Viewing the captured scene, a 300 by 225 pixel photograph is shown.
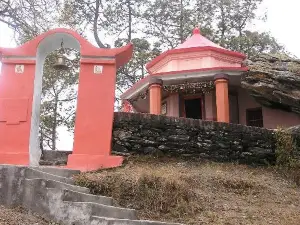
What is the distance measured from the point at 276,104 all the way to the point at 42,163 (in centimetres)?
731

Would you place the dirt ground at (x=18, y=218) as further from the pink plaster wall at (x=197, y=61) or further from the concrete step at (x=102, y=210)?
the pink plaster wall at (x=197, y=61)

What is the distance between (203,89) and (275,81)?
2.87 m

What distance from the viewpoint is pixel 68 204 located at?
519 centimetres

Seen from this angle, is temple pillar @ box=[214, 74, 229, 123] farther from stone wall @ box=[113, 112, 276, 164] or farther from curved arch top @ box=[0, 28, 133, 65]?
curved arch top @ box=[0, 28, 133, 65]

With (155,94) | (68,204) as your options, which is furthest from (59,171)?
→ (155,94)

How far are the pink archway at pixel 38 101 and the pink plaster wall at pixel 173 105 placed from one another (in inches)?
234

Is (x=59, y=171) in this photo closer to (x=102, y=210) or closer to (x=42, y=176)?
(x=42, y=176)

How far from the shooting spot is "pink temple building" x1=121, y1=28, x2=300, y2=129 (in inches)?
487

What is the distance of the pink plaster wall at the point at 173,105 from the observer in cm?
1402

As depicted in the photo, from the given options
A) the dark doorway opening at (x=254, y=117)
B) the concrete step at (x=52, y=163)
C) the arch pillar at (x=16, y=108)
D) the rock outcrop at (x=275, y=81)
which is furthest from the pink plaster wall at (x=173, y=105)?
the arch pillar at (x=16, y=108)

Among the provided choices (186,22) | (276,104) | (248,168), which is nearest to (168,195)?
(248,168)

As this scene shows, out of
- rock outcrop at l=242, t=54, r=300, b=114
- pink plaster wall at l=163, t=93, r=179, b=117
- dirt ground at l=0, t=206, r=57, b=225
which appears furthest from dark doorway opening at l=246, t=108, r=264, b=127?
dirt ground at l=0, t=206, r=57, b=225

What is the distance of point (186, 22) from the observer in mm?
21359

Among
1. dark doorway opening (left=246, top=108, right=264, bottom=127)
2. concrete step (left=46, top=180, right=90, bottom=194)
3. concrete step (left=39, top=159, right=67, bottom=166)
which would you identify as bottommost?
concrete step (left=46, top=180, right=90, bottom=194)
